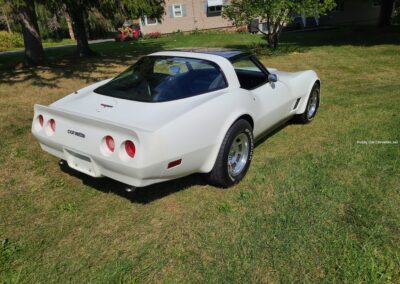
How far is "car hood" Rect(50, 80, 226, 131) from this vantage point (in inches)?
130

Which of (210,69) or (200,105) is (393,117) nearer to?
(210,69)

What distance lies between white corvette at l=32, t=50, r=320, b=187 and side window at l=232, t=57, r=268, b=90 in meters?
0.01

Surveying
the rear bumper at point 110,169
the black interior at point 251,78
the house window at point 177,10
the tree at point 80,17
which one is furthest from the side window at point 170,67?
the house window at point 177,10

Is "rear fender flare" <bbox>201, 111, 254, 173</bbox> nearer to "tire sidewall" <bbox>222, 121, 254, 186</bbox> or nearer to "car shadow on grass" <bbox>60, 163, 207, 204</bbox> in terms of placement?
"tire sidewall" <bbox>222, 121, 254, 186</bbox>

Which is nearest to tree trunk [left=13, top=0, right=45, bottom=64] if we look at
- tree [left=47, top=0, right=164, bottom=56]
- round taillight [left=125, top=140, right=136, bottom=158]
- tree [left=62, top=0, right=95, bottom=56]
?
tree [left=47, top=0, right=164, bottom=56]

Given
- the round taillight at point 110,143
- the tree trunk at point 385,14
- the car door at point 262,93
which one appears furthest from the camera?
the tree trunk at point 385,14

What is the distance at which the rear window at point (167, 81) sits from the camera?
3775 millimetres

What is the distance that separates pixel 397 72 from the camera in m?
10.2

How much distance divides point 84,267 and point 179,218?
100 cm

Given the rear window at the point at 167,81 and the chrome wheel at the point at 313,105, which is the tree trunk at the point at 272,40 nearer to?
the chrome wheel at the point at 313,105

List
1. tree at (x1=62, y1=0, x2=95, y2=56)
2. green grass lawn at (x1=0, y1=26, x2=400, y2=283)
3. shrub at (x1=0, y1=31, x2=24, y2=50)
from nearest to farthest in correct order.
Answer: green grass lawn at (x1=0, y1=26, x2=400, y2=283)
tree at (x1=62, y1=0, x2=95, y2=56)
shrub at (x1=0, y1=31, x2=24, y2=50)

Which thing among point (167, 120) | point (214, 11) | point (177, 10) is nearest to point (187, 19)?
point (177, 10)

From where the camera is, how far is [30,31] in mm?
11469

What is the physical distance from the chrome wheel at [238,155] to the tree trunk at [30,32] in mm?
9053
